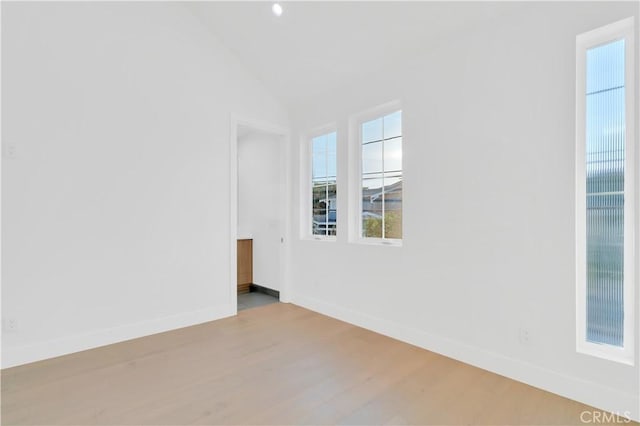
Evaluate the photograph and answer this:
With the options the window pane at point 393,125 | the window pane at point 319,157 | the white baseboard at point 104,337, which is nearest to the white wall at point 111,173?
the white baseboard at point 104,337

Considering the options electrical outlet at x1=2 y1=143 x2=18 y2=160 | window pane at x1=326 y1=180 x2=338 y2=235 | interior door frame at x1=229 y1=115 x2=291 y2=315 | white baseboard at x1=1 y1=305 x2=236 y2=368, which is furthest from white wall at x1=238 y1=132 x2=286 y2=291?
electrical outlet at x1=2 y1=143 x2=18 y2=160

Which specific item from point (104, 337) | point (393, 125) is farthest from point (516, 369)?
point (104, 337)

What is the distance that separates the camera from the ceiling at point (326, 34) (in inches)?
101

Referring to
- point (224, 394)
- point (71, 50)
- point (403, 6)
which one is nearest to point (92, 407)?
point (224, 394)

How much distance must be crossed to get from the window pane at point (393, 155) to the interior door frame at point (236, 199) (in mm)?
1536

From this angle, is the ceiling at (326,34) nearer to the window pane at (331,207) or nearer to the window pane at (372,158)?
the window pane at (372,158)

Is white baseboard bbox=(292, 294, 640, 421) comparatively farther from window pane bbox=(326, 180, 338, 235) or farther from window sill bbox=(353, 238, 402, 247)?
window pane bbox=(326, 180, 338, 235)

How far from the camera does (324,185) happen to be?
412cm

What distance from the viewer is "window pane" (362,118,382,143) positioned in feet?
11.3

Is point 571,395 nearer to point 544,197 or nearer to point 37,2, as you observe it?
point 544,197

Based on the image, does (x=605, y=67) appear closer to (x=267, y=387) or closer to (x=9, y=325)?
(x=267, y=387)

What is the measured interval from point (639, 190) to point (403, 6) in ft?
6.83

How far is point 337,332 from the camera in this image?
327cm

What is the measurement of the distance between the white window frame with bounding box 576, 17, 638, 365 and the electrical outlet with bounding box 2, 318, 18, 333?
418 cm
